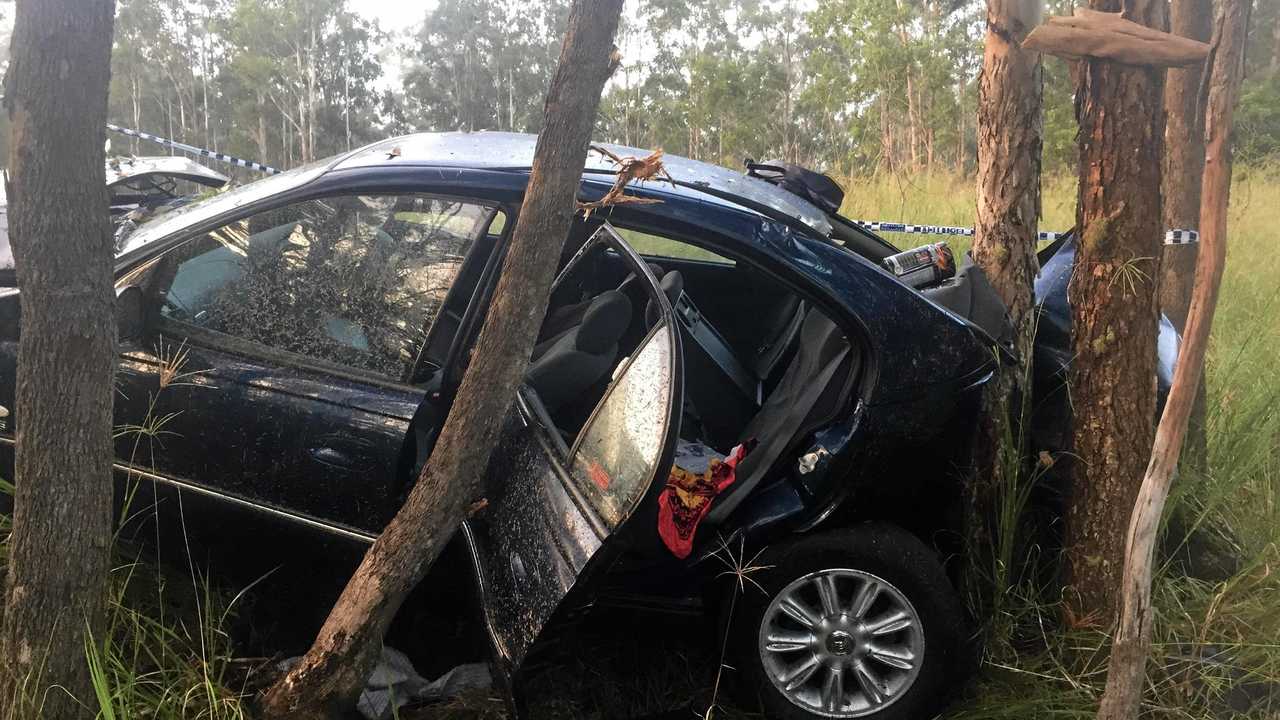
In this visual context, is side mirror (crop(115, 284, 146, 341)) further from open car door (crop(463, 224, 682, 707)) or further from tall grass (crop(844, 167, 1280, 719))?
tall grass (crop(844, 167, 1280, 719))

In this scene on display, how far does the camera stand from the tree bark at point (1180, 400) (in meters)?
1.69

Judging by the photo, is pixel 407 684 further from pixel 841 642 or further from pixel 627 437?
pixel 841 642

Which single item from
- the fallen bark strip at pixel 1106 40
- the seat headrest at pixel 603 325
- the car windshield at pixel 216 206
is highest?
the fallen bark strip at pixel 1106 40

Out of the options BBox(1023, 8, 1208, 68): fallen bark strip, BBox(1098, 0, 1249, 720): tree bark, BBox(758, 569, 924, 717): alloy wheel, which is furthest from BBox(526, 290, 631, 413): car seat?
BBox(1098, 0, 1249, 720): tree bark

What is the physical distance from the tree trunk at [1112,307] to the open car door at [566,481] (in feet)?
4.15

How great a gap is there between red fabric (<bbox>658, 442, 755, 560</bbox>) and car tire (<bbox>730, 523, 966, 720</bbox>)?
0.25 meters

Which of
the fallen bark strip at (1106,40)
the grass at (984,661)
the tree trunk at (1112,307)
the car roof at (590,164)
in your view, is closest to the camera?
the fallen bark strip at (1106,40)

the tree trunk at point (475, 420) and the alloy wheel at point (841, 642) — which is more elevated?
the tree trunk at point (475, 420)

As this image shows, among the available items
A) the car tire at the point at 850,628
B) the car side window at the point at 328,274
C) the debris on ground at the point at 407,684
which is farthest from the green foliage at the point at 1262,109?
the debris on ground at the point at 407,684

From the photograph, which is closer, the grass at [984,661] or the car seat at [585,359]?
the grass at [984,661]

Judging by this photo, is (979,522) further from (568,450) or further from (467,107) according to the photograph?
(467,107)

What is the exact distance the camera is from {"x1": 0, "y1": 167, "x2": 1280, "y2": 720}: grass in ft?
7.48

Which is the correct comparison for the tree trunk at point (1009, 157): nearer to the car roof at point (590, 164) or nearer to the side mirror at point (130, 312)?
the car roof at point (590, 164)

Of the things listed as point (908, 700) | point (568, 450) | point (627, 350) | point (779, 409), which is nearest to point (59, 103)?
point (568, 450)
